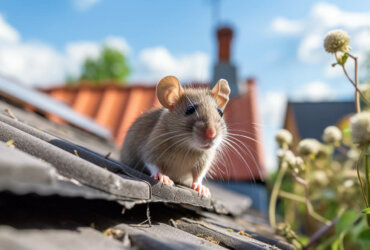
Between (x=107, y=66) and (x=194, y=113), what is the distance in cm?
3430

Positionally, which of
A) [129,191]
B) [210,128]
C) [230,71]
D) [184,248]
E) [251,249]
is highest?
[230,71]

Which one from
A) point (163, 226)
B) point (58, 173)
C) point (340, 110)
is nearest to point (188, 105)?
point (163, 226)

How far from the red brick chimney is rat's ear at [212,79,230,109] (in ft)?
24.2

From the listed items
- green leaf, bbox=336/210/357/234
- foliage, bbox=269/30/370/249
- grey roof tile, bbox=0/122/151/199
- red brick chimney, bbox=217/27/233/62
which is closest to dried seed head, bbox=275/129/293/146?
foliage, bbox=269/30/370/249

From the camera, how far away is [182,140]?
2.25m

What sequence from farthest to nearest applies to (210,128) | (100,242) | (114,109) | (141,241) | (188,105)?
(114,109) → (188,105) → (210,128) → (141,241) → (100,242)

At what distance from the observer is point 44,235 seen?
111 cm

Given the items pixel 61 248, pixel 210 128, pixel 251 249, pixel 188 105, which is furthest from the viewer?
pixel 188 105

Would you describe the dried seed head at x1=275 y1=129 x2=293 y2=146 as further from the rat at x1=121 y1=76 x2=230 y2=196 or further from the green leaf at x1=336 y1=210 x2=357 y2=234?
the green leaf at x1=336 y1=210 x2=357 y2=234

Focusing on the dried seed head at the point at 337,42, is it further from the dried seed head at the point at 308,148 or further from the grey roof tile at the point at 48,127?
the grey roof tile at the point at 48,127

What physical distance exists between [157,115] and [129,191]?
1321mm

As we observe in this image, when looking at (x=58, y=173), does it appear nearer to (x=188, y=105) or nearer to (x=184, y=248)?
(x=184, y=248)

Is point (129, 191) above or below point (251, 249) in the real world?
above

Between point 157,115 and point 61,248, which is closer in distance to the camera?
point 61,248
